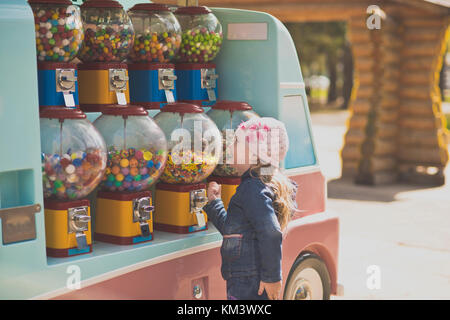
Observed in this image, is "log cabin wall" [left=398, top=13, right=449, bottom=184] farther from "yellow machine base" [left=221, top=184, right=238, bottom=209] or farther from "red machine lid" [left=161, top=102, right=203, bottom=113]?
→ "red machine lid" [left=161, top=102, right=203, bottom=113]

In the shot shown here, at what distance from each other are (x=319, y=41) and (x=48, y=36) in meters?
24.8

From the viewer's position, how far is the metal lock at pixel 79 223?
3158 mm

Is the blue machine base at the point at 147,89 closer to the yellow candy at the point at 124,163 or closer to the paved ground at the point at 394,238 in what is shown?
the yellow candy at the point at 124,163

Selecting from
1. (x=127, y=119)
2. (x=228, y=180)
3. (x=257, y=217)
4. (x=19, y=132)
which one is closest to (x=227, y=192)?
(x=228, y=180)

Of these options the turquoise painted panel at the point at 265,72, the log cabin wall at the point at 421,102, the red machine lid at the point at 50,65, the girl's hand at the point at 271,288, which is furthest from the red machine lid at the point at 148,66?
the log cabin wall at the point at 421,102

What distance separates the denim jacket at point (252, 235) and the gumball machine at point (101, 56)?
87 cm

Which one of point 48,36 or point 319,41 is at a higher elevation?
point 319,41

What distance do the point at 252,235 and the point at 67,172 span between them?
3.04ft

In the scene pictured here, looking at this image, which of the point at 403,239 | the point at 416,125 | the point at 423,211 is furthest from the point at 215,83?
the point at 416,125

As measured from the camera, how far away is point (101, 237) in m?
3.48

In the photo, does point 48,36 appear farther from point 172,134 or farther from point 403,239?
point 403,239

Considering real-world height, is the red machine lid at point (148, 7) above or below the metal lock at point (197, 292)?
above

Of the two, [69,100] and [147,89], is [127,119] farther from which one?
[147,89]

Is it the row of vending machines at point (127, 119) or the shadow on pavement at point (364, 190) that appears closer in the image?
the row of vending machines at point (127, 119)
